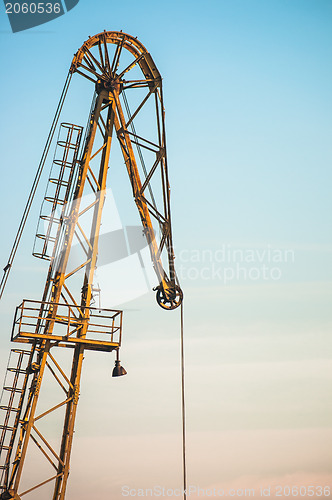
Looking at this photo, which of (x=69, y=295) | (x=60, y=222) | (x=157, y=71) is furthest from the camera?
(x=157, y=71)

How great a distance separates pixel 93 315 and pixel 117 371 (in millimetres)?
2078

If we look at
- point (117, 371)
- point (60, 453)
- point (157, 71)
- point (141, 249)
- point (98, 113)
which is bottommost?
point (60, 453)

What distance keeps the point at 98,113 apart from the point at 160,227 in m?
4.74

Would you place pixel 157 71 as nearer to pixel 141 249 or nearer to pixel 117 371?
Answer: pixel 141 249

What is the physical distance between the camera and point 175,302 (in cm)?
1948

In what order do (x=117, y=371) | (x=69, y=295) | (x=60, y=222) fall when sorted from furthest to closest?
(x=60, y=222)
(x=69, y=295)
(x=117, y=371)

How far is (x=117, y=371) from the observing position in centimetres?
1661

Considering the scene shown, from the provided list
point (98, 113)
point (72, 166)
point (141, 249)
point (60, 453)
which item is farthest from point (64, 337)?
point (98, 113)

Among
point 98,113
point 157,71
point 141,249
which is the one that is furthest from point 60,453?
point 157,71

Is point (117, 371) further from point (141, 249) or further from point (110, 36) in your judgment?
point (110, 36)

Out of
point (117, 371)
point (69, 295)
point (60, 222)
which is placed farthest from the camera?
point (60, 222)

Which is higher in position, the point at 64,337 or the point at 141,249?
the point at 141,249

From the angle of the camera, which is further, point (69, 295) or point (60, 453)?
point (69, 295)

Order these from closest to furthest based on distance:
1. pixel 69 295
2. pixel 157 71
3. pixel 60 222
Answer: pixel 69 295 < pixel 60 222 < pixel 157 71
